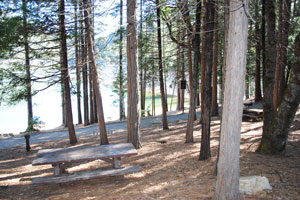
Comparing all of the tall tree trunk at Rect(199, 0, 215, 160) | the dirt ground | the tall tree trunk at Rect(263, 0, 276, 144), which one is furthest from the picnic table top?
the tall tree trunk at Rect(263, 0, 276, 144)

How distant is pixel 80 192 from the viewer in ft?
18.7

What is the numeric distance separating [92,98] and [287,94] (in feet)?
52.5

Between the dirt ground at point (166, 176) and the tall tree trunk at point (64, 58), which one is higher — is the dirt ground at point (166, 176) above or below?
below

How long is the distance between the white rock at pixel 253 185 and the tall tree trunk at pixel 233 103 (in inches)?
26.4

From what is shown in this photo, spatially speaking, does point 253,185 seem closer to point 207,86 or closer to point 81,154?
point 207,86

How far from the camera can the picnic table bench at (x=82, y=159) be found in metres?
5.63

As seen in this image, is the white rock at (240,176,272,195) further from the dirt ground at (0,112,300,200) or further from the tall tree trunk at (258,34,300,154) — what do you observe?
the tall tree trunk at (258,34,300,154)

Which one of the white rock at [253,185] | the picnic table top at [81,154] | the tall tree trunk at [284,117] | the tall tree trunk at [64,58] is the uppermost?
the tall tree trunk at [64,58]

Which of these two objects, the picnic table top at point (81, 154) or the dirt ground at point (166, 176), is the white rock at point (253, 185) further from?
the picnic table top at point (81, 154)

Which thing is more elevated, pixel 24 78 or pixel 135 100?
pixel 24 78

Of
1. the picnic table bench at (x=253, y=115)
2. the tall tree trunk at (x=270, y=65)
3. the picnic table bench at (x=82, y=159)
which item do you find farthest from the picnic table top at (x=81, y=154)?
the picnic table bench at (x=253, y=115)

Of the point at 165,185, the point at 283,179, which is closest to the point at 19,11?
the point at 165,185

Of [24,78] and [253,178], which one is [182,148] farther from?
[24,78]

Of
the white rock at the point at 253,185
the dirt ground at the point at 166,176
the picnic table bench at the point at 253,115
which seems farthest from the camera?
the picnic table bench at the point at 253,115
